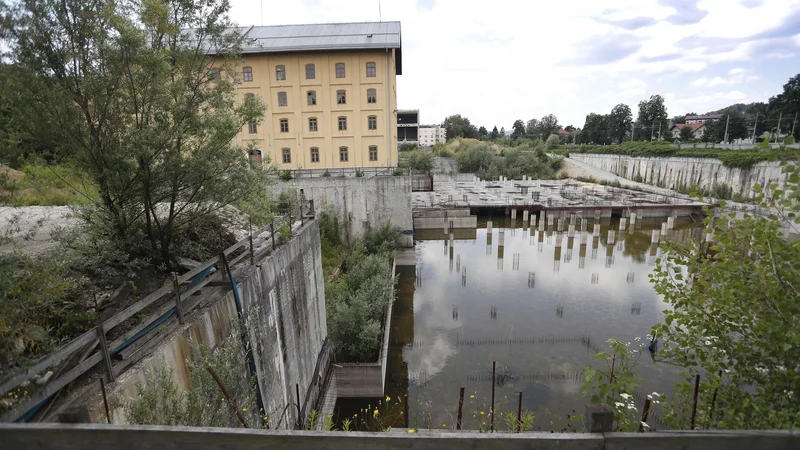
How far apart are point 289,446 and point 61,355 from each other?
2912mm

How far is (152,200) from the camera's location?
6.63 m

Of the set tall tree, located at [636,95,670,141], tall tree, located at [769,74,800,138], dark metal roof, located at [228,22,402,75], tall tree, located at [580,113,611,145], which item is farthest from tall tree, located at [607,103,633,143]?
dark metal roof, located at [228,22,402,75]

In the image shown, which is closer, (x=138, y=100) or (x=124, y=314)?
(x=124, y=314)

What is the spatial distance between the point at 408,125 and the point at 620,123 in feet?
155

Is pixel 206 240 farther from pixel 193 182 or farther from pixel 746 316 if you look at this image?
pixel 746 316

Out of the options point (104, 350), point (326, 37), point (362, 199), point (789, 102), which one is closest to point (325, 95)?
point (326, 37)

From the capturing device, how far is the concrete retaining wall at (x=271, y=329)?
477 centimetres

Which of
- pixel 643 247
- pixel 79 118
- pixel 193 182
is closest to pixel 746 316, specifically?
pixel 193 182

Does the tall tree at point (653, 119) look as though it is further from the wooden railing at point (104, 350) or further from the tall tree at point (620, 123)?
the wooden railing at point (104, 350)

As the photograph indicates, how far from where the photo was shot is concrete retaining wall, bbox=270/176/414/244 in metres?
24.1

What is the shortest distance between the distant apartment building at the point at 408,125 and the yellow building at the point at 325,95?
70667mm

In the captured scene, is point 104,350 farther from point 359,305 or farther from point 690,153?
point 690,153

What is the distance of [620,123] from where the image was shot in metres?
87.6

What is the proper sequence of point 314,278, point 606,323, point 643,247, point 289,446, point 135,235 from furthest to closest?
point 643,247 → point 606,323 → point 314,278 → point 135,235 → point 289,446
